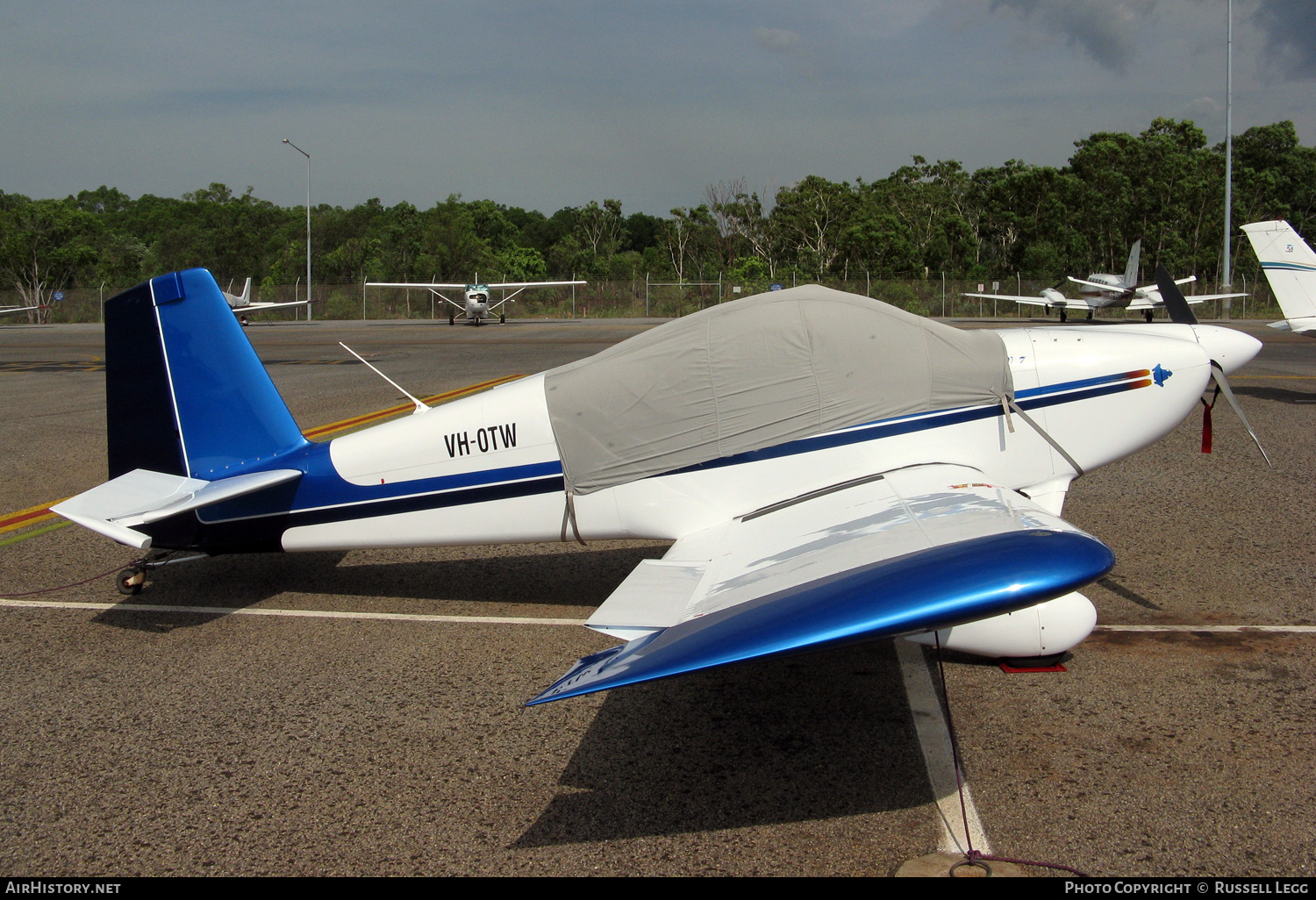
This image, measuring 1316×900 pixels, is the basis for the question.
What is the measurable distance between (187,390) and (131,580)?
131 cm

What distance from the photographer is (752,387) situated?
4766 millimetres

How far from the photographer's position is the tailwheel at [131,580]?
5730 millimetres

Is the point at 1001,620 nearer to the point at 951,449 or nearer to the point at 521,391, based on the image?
the point at 951,449

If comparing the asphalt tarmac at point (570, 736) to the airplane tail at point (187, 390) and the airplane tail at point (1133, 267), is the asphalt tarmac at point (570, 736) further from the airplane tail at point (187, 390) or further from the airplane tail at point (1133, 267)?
the airplane tail at point (1133, 267)

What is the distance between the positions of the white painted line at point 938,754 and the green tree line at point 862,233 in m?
50.0

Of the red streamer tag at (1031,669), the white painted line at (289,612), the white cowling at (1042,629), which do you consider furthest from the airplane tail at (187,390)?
the red streamer tag at (1031,669)

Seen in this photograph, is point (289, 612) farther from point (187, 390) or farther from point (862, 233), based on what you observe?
point (862, 233)

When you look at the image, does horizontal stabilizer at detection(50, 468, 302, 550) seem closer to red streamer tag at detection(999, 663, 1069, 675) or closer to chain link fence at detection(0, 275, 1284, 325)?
red streamer tag at detection(999, 663, 1069, 675)

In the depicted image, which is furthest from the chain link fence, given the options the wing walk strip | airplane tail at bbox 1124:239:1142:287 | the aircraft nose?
the aircraft nose

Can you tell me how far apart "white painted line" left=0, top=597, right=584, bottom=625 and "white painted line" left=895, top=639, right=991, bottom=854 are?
73.7 inches

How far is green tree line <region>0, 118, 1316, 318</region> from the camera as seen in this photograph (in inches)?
2144

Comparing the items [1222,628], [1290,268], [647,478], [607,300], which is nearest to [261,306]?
[607,300]

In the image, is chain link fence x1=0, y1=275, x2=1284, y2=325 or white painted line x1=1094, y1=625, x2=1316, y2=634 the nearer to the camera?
white painted line x1=1094, y1=625, x2=1316, y2=634

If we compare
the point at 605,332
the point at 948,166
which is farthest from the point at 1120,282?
the point at 948,166
